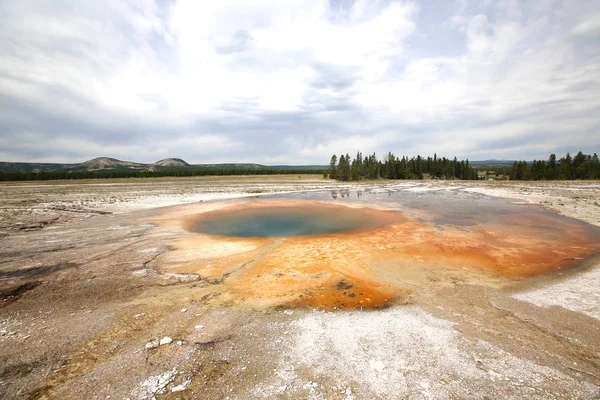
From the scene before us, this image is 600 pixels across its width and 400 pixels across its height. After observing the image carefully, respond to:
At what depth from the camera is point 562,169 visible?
7600 centimetres

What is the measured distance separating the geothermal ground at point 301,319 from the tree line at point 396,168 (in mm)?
71770

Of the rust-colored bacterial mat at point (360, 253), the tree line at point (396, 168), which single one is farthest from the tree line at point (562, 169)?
the rust-colored bacterial mat at point (360, 253)

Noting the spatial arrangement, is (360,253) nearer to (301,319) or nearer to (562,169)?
(301,319)

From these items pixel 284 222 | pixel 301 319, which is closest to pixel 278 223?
pixel 284 222

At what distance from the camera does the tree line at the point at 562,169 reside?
2844 inches

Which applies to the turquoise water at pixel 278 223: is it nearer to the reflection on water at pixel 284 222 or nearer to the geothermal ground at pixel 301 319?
the reflection on water at pixel 284 222

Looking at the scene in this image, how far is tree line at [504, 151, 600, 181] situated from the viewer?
72.2m

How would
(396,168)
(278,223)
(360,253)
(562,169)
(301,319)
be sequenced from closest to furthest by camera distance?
(301,319) < (360,253) < (278,223) < (562,169) < (396,168)

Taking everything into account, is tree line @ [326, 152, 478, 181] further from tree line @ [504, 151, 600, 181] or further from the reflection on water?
the reflection on water

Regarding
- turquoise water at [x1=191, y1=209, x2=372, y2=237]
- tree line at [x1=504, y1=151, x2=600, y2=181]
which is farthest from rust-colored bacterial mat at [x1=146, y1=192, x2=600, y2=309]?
tree line at [x1=504, y1=151, x2=600, y2=181]

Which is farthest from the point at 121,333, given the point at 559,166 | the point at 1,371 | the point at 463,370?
the point at 559,166

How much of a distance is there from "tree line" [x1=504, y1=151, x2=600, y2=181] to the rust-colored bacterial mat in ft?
268

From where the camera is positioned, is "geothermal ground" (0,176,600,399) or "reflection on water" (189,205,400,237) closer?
"geothermal ground" (0,176,600,399)

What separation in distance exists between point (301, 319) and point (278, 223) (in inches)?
466
